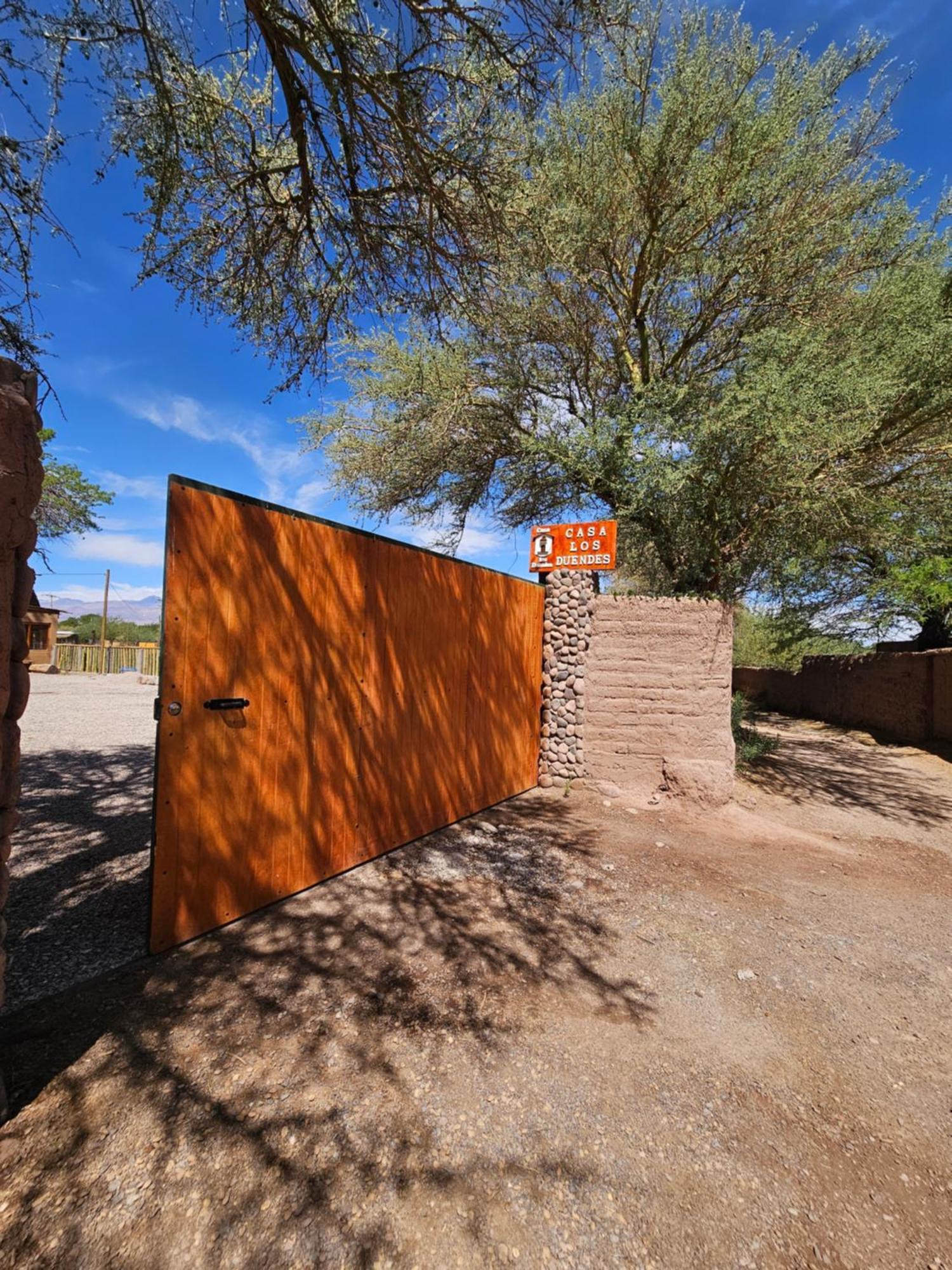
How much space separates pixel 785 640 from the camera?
14883 millimetres

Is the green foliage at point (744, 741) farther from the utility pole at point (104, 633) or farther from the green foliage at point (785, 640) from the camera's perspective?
the utility pole at point (104, 633)

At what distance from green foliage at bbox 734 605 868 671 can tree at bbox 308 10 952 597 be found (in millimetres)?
3585

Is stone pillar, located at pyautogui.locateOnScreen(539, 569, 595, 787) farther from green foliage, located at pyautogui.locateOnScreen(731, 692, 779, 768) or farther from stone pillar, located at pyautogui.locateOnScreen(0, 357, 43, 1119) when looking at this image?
stone pillar, located at pyautogui.locateOnScreen(0, 357, 43, 1119)

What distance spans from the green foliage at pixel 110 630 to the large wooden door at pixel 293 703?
45095mm

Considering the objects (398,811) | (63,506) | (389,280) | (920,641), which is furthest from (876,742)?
(63,506)

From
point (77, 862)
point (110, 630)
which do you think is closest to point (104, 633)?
point (110, 630)

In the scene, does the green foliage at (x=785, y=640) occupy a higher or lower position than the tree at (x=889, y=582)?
lower

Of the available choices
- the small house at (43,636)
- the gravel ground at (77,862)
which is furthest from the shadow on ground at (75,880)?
the small house at (43,636)

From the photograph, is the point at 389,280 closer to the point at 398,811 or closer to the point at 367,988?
the point at 398,811

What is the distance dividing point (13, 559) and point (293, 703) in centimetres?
181

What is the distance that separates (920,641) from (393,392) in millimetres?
12782

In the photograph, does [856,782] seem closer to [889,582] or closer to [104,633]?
[889,582]

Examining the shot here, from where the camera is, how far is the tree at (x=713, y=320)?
588 centimetres

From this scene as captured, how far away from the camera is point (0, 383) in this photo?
5.19ft
